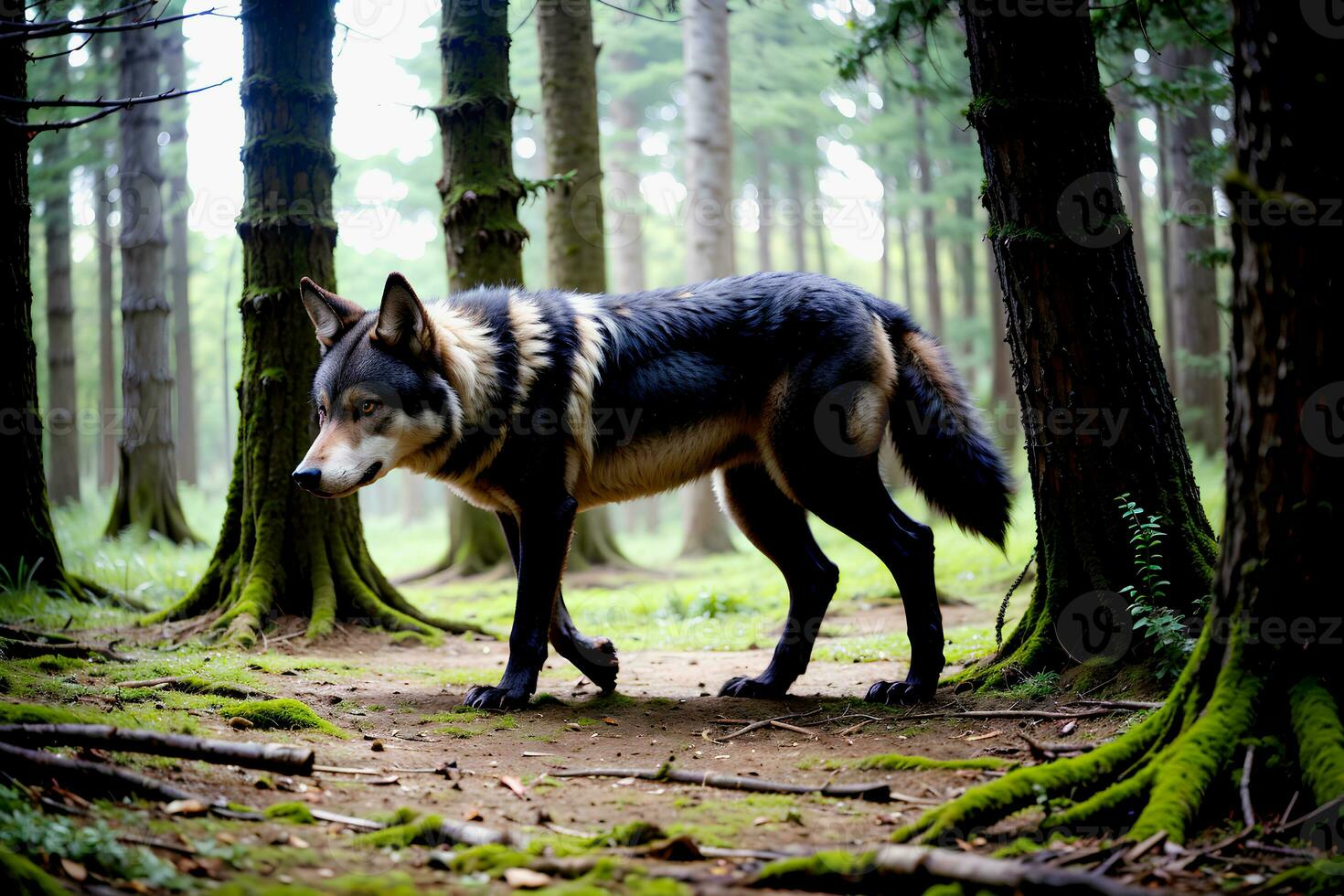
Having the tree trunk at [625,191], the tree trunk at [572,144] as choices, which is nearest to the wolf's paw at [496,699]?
the tree trunk at [572,144]

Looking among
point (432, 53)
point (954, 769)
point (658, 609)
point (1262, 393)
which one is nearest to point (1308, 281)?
point (1262, 393)

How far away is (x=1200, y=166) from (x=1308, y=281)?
7704mm

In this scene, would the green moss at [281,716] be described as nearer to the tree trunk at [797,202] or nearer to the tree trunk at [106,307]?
the tree trunk at [106,307]

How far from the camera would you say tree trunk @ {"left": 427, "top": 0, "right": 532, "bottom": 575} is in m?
7.18

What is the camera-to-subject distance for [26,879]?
1.91m

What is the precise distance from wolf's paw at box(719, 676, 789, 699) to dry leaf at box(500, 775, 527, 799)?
1.86 meters

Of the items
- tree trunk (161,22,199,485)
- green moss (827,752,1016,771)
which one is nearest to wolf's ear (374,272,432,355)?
green moss (827,752,1016,771)

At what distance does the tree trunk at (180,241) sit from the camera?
1627 cm

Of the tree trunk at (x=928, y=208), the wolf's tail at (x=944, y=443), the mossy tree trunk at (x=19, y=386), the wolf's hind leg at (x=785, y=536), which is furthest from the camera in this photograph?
the tree trunk at (x=928, y=208)

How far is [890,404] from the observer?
4.80 meters

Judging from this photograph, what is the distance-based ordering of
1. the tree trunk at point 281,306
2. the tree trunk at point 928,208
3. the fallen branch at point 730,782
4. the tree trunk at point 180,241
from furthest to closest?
the tree trunk at point 928,208 < the tree trunk at point 180,241 < the tree trunk at point 281,306 < the fallen branch at point 730,782

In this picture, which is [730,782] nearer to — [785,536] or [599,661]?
[599,661]

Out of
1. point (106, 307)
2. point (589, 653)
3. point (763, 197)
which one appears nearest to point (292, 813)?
point (589, 653)

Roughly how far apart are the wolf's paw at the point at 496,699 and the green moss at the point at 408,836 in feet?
6.19
